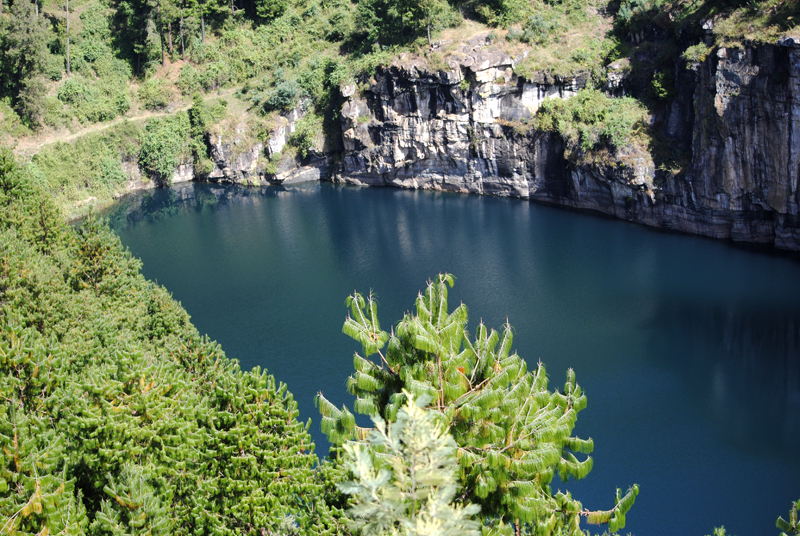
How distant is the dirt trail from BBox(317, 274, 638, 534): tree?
5416 cm

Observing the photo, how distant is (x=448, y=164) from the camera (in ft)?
201

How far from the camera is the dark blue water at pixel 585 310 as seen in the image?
945 inches

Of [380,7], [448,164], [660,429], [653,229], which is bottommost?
[660,429]

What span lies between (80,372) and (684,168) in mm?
40026

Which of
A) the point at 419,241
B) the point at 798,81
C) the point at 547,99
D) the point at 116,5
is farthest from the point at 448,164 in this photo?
the point at 116,5

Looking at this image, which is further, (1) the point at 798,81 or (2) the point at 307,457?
(1) the point at 798,81

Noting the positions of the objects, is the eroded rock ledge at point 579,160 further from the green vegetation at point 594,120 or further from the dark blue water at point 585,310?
the dark blue water at point 585,310

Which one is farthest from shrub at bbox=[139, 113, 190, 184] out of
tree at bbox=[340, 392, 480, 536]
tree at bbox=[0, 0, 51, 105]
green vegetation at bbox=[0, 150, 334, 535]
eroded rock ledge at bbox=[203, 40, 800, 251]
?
tree at bbox=[340, 392, 480, 536]

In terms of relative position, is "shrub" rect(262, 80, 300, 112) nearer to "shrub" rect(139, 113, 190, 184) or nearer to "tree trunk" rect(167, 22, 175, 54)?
"shrub" rect(139, 113, 190, 184)

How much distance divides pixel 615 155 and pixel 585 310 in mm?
17909

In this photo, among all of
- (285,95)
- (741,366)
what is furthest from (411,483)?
(285,95)

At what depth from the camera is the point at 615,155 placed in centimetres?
4934

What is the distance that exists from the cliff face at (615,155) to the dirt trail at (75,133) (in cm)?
1769

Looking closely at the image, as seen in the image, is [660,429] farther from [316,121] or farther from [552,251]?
[316,121]
